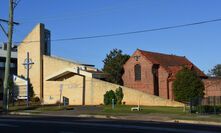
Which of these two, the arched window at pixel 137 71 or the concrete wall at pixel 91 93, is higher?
the arched window at pixel 137 71

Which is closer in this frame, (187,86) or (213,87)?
(187,86)

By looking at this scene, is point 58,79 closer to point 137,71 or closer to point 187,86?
point 137,71

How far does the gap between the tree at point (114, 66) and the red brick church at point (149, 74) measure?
3.01ft

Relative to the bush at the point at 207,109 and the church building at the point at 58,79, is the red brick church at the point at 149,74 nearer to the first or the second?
the church building at the point at 58,79

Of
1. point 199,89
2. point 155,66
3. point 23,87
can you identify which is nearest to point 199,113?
point 199,89

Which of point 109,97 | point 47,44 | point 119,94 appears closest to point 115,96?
point 119,94

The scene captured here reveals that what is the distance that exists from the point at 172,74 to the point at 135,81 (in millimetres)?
5529

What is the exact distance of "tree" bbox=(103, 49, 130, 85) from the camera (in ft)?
221

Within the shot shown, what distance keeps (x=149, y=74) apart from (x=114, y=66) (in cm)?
534

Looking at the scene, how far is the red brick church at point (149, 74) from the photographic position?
6625 cm

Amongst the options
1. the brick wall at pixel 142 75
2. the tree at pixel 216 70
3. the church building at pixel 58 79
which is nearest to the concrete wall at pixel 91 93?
the church building at pixel 58 79

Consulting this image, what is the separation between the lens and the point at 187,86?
47.4 metres

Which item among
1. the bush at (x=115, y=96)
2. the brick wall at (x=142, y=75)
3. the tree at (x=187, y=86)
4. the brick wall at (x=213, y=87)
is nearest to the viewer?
the tree at (x=187, y=86)

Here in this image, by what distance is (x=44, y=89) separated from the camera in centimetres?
6625
